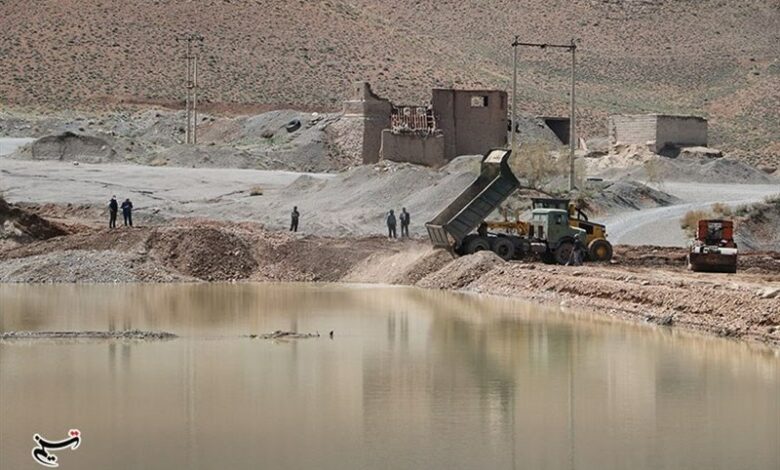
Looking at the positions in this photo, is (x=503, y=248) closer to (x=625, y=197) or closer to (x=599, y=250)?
(x=599, y=250)

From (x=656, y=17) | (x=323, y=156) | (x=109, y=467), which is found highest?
→ (x=656, y=17)

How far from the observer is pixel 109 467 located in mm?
16906

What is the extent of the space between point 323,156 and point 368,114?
398 cm

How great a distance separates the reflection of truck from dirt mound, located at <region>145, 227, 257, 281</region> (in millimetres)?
4572

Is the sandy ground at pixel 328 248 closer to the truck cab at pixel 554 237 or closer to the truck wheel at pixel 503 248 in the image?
the truck wheel at pixel 503 248

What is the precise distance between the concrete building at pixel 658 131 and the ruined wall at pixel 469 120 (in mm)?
11224

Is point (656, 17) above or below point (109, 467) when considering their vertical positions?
above

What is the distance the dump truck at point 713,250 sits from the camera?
125ft

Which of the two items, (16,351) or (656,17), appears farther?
(656,17)

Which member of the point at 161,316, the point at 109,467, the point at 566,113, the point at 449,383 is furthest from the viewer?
the point at 566,113

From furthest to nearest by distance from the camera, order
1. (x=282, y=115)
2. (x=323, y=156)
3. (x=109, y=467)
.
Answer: (x=282, y=115) < (x=323, y=156) < (x=109, y=467)

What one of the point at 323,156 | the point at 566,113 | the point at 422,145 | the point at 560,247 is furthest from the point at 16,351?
the point at 566,113

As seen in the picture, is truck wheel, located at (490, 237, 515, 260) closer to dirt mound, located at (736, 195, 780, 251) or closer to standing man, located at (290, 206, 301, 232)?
standing man, located at (290, 206, 301, 232)

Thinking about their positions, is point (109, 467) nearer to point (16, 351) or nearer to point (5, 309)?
point (16, 351)
